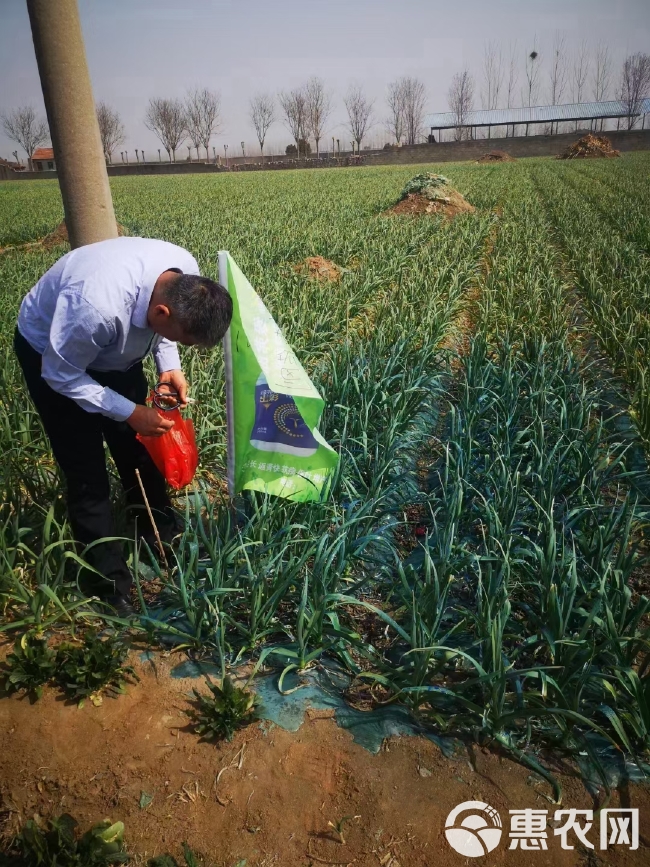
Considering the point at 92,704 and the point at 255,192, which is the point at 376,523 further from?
the point at 255,192

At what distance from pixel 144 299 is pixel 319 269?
195 inches

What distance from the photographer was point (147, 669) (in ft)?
6.52

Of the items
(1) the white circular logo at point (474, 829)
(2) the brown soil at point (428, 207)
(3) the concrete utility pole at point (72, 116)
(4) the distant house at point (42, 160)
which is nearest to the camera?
(1) the white circular logo at point (474, 829)

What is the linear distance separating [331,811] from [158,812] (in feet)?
1.52

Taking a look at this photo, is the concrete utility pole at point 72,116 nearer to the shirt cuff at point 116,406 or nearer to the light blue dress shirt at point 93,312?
the light blue dress shirt at point 93,312

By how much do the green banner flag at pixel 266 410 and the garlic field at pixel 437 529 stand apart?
0.14 metres

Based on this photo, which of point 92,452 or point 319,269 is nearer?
point 92,452

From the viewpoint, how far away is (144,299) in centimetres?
190

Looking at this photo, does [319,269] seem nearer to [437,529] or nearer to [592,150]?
[437,529]

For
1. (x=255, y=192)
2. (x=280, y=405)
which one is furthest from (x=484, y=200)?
(x=280, y=405)

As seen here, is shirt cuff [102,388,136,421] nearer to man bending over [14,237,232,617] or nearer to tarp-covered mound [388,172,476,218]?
man bending over [14,237,232,617]

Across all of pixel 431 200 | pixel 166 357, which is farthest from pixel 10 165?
pixel 166 357

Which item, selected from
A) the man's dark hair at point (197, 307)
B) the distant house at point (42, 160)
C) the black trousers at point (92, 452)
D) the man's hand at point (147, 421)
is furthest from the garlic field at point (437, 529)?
the distant house at point (42, 160)

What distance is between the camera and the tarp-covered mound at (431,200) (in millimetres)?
11430
